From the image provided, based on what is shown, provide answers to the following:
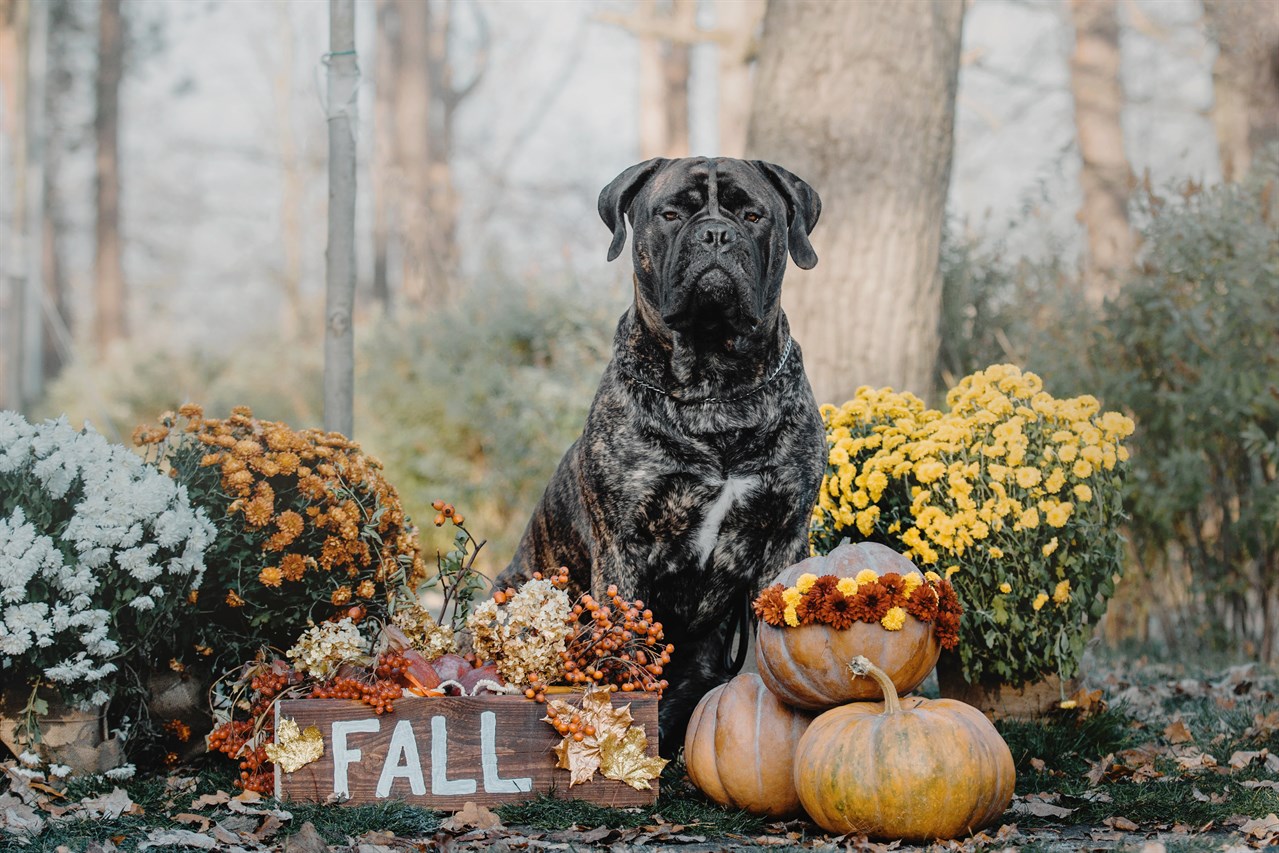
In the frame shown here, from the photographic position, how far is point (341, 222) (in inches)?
203

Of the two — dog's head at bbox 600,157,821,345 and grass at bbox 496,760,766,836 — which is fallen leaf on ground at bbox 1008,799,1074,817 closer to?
grass at bbox 496,760,766,836

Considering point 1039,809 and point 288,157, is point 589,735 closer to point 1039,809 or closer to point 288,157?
point 1039,809

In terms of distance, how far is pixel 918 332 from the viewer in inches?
228

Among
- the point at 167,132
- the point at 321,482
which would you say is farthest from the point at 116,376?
the point at 321,482

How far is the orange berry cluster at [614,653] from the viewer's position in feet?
10.9

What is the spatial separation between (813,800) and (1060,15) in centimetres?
1585

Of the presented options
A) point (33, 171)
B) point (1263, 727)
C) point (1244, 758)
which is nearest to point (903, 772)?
point (1244, 758)

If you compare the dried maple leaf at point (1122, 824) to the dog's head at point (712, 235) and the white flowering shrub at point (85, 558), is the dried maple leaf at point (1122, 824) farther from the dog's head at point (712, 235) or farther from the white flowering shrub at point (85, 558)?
the white flowering shrub at point (85, 558)

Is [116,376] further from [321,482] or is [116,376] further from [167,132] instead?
[321,482]

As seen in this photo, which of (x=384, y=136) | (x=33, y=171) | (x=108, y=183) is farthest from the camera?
(x=108, y=183)

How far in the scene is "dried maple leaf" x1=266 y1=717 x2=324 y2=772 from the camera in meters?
3.22

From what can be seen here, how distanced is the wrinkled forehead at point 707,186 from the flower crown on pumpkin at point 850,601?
122cm

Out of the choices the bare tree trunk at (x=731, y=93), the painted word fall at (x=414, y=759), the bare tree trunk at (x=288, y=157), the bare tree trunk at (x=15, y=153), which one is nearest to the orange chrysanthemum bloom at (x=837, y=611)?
the painted word fall at (x=414, y=759)

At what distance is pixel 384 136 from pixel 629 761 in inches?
682
